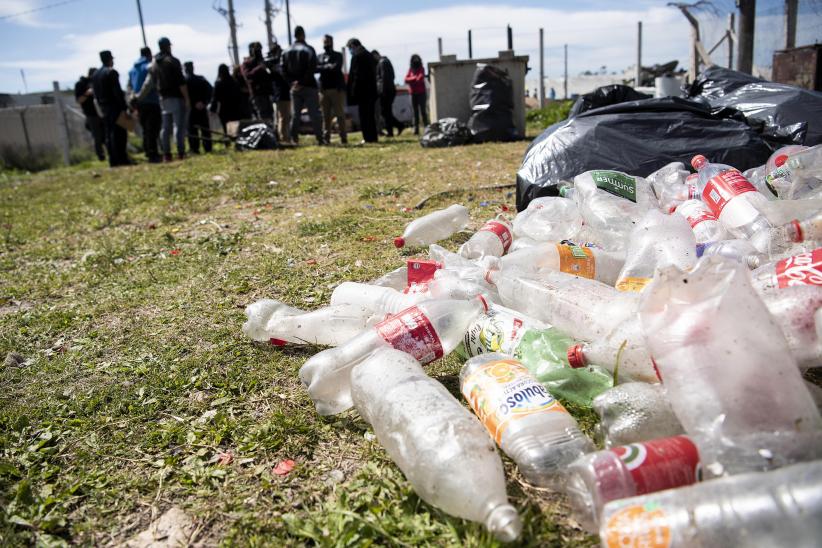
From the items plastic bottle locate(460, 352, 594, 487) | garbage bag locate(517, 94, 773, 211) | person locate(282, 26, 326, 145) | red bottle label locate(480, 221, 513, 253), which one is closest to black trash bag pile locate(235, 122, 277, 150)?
person locate(282, 26, 326, 145)

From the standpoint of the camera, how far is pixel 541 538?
1407mm

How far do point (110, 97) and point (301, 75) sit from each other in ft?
10.8

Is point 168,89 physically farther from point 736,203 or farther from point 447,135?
point 736,203

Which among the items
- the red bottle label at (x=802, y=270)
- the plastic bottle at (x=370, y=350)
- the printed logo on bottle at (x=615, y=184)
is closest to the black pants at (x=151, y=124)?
the printed logo on bottle at (x=615, y=184)

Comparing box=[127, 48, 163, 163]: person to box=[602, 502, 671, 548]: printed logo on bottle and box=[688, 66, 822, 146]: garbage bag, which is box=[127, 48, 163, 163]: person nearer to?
box=[688, 66, 822, 146]: garbage bag

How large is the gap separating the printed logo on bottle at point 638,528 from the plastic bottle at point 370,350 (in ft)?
3.01

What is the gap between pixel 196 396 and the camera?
2256 mm

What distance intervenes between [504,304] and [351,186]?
4337 mm

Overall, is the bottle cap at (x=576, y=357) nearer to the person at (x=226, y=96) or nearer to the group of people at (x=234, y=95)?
the group of people at (x=234, y=95)

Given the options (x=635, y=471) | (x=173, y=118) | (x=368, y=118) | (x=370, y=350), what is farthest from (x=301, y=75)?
(x=635, y=471)

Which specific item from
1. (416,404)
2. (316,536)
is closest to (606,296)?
(416,404)

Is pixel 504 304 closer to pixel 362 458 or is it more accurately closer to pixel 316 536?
pixel 362 458

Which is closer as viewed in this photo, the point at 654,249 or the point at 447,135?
the point at 654,249

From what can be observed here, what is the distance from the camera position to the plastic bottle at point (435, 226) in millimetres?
3836
